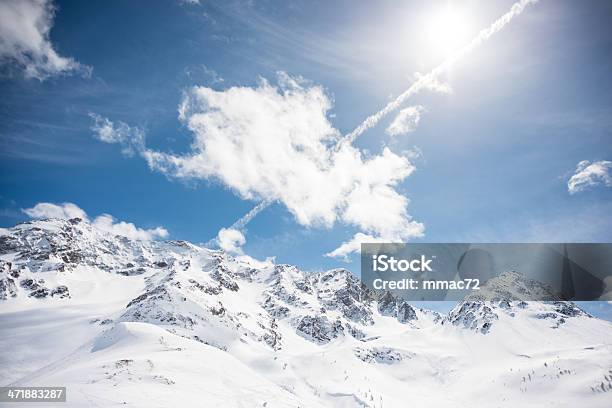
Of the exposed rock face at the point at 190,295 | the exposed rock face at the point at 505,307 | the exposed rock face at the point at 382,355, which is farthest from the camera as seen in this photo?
the exposed rock face at the point at 505,307

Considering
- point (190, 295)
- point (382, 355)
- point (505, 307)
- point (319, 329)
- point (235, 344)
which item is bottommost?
point (382, 355)

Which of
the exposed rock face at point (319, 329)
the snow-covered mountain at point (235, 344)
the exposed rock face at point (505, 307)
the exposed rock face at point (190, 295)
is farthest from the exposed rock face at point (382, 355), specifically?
the exposed rock face at point (319, 329)

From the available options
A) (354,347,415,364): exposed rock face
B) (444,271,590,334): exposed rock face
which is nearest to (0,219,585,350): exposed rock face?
(444,271,590,334): exposed rock face

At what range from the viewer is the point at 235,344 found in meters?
85.4

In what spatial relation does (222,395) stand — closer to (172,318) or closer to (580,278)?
(172,318)

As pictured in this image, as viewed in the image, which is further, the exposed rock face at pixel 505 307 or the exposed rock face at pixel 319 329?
the exposed rock face at pixel 319 329

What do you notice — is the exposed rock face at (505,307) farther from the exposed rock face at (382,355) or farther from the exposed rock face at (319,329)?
the exposed rock face at (319,329)

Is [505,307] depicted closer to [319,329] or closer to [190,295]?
[319,329]

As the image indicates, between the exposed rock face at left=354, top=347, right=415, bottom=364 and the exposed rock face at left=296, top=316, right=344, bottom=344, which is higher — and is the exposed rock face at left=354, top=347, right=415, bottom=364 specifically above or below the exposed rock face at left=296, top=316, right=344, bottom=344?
below

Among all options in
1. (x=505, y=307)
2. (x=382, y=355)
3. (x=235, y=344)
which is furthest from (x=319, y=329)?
(x=382, y=355)

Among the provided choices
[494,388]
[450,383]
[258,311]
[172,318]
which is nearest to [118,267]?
[258,311]

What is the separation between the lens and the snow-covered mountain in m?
16.6

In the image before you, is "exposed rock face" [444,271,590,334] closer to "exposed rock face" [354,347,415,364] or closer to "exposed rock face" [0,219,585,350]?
"exposed rock face" [0,219,585,350]

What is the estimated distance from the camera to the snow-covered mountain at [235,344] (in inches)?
653
